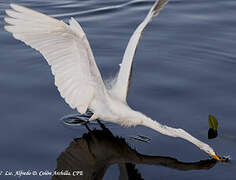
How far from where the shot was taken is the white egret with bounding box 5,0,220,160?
222 inches

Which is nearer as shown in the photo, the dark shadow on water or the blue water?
the dark shadow on water

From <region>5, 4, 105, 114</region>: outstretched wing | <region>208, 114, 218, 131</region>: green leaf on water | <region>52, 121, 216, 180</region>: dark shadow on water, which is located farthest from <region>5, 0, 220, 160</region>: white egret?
<region>208, 114, 218, 131</region>: green leaf on water

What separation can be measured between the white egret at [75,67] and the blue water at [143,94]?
279mm

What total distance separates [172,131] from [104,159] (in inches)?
36.6

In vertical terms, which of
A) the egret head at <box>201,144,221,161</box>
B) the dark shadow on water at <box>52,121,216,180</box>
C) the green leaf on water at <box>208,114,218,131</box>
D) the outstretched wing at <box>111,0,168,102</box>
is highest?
the outstretched wing at <box>111,0,168,102</box>

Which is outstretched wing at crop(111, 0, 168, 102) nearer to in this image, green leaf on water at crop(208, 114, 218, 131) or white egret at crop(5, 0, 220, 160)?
white egret at crop(5, 0, 220, 160)

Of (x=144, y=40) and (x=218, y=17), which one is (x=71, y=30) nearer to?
(x=144, y=40)

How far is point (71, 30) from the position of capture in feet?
18.5

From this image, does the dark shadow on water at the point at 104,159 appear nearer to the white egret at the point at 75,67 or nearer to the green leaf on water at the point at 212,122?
the white egret at the point at 75,67

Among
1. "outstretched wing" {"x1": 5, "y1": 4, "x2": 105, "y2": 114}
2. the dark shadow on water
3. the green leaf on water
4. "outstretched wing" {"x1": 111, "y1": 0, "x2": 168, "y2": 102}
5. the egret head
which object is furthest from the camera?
"outstretched wing" {"x1": 111, "y1": 0, "x2": 168, "y2": 102}

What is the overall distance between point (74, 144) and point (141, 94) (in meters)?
1.65

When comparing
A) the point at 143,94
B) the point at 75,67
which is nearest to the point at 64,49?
the point at 75,67

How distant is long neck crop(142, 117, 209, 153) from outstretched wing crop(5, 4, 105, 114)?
743 millimetres

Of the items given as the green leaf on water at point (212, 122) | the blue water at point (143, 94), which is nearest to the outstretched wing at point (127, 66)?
the blue water at point (143, 94)
